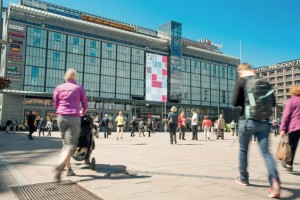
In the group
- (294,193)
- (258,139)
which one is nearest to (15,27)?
(258,139)

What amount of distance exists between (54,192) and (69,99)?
149 centimetres

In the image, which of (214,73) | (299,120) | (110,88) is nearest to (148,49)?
(110,88)

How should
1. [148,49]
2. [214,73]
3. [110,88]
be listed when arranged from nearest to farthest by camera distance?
[110,88] < [148,49] < [214,73]

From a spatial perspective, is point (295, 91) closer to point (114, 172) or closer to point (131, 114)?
point (114, 172)

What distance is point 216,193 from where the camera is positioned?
3.61 metres

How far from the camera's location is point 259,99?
3766 millimetres

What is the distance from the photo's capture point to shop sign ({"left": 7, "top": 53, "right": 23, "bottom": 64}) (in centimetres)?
4606

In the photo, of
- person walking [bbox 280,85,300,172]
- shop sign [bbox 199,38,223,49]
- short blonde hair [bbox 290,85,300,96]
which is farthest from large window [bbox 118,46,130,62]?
person walking [bbox 280,85,300,172]

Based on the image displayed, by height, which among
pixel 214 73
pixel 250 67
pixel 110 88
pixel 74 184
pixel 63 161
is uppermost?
pixel 214 73

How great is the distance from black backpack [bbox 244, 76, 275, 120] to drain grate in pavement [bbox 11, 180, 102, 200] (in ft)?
7.71

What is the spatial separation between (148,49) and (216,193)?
205 ft

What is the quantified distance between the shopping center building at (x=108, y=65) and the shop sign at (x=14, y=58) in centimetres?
17

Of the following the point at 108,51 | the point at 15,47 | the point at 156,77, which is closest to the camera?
the point at 15,47

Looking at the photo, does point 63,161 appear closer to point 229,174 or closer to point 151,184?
point 151,184
